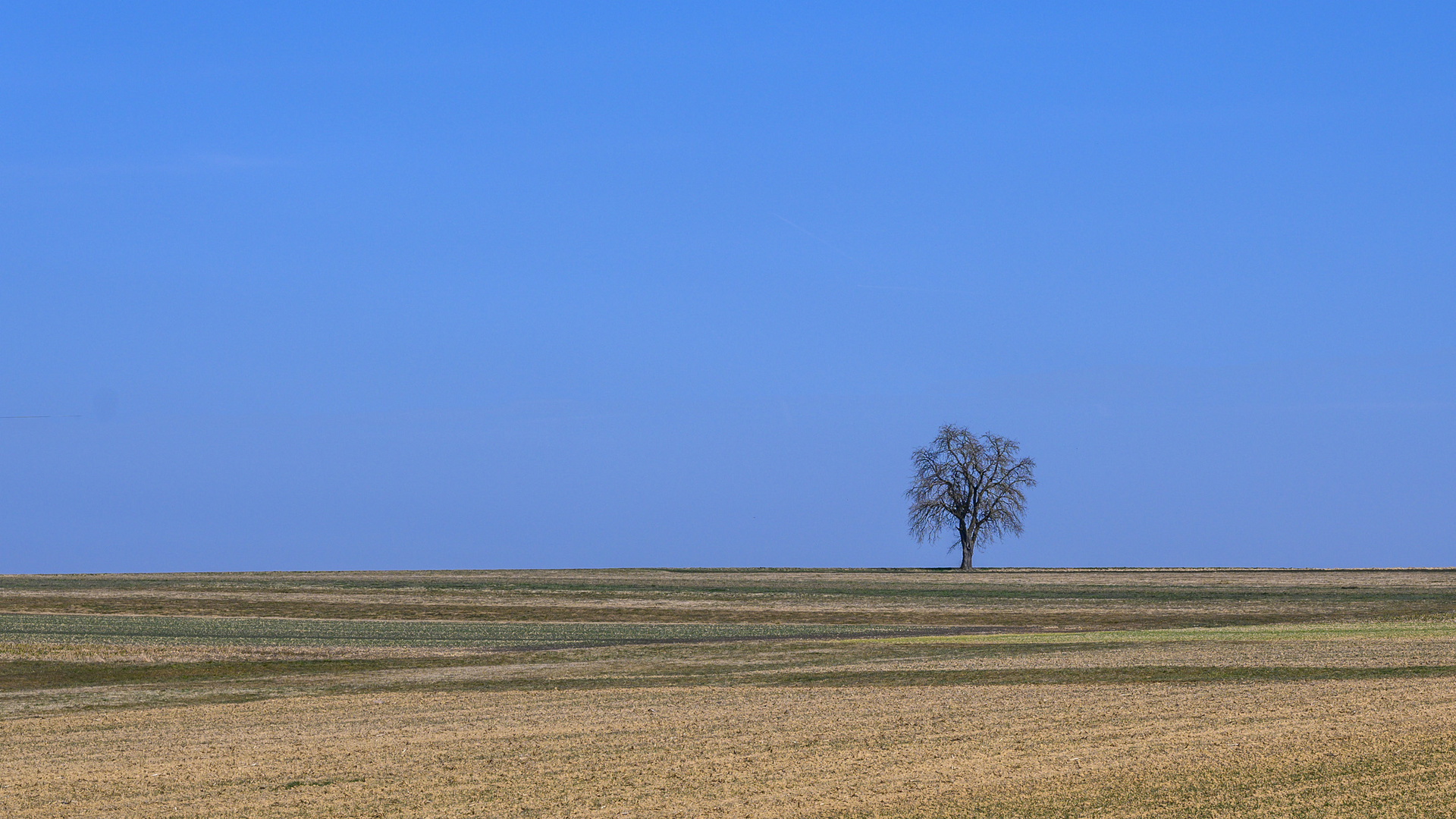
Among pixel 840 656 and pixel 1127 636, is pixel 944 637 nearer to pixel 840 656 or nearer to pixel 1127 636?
pixel 1127 636

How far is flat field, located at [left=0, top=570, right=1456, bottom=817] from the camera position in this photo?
17438 millimetres

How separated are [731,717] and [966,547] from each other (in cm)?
9858

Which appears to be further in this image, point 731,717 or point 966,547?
point 966,547

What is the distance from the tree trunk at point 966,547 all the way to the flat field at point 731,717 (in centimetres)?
6021

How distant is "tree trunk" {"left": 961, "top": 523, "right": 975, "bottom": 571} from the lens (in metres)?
121

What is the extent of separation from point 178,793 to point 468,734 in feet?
19.0

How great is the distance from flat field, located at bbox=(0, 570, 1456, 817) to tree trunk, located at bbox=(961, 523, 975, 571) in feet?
198

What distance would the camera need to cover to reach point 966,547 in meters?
122

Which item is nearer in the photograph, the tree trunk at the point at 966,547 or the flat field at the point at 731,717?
the flat field at the point at 731,717

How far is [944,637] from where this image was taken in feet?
159

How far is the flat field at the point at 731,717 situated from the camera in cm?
1744

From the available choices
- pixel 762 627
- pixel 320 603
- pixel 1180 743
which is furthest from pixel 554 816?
pixel 320 603

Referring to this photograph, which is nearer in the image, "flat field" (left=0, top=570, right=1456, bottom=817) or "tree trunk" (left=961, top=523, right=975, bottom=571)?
A: "flat field" (left=0, top=570, right=1456, bottom=817)

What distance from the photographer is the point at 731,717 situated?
25234mm
